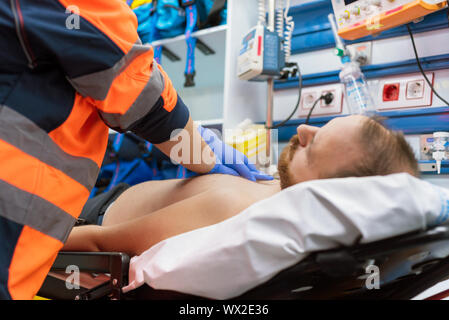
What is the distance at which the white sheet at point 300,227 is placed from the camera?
21.5 inches

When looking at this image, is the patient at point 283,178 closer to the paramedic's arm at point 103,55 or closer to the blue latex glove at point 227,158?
the blue latex glove at point 227,158

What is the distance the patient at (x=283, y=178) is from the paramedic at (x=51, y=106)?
23cm

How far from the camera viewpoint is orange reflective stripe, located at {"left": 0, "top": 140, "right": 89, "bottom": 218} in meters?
0.60

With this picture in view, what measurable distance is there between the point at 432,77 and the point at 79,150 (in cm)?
163

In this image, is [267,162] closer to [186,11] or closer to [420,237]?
[186,11]

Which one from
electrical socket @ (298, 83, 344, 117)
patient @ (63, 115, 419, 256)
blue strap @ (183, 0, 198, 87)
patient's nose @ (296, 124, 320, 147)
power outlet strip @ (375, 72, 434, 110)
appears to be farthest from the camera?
blue strap @ (183, 0, 198, 87)

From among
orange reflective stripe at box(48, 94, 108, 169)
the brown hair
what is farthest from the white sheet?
orange reflective stripe at box(48, 94, 108, 169)

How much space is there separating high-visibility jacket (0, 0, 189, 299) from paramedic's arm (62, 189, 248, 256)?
0.21 meters

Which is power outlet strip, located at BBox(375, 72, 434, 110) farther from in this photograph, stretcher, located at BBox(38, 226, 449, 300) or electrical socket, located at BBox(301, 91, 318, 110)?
stretcher, located at BBox(38, 226, 449, 300)

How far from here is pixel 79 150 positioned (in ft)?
2.37

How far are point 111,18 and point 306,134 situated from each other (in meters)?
0.56

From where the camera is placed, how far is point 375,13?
1490 mm

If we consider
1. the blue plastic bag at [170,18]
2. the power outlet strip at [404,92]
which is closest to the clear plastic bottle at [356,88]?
the power outlet strip at [404,92]
